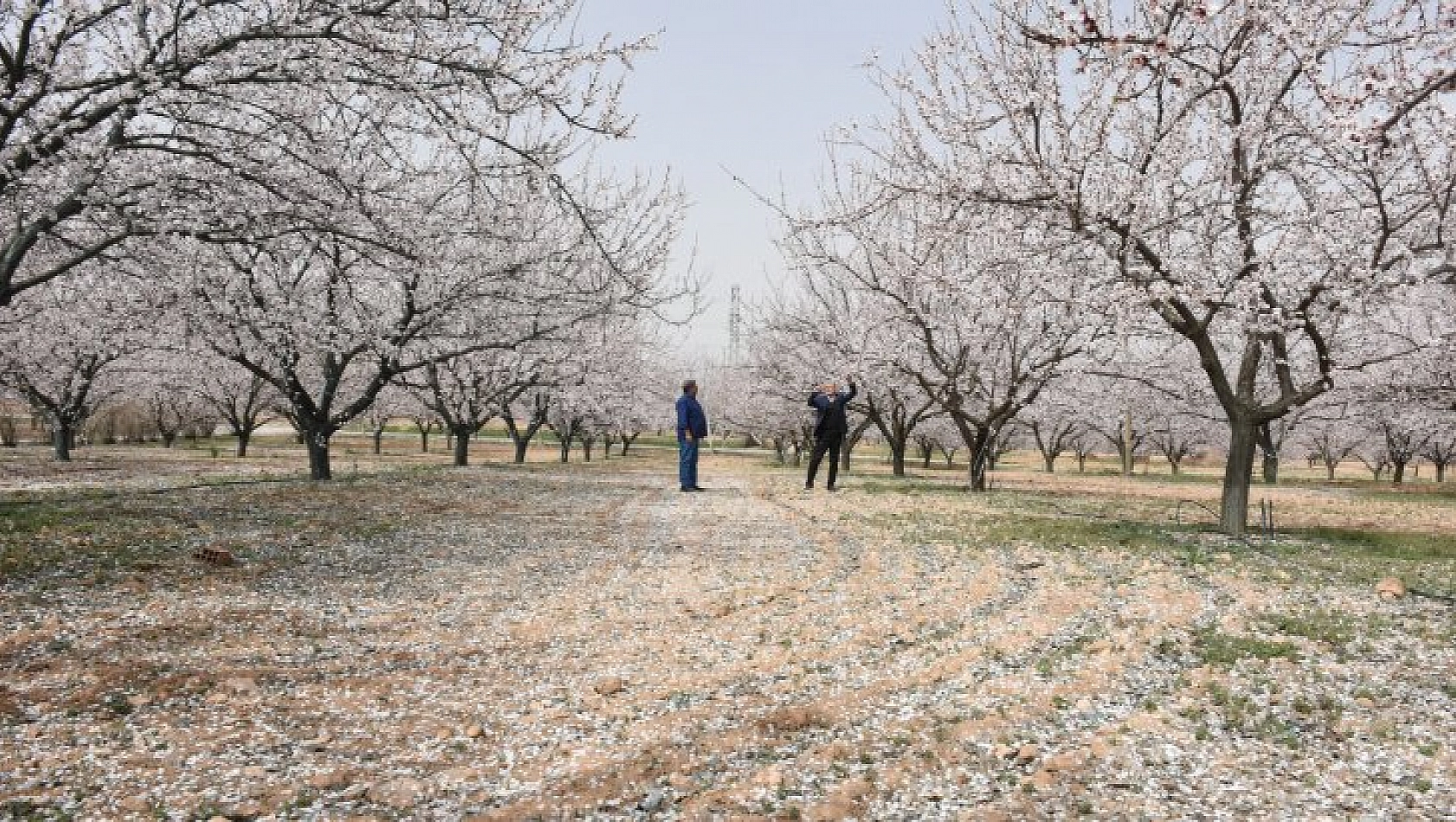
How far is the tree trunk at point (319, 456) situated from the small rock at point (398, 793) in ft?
56.2

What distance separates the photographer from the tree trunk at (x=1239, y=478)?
1373 cm

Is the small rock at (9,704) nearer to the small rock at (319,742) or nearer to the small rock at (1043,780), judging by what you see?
the small rock at (319,742)

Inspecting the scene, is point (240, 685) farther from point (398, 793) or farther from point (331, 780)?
point (398, 793)

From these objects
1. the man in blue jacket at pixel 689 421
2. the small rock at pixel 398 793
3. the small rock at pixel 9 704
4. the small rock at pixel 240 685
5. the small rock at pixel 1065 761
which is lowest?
the small rock at pixel 398 793

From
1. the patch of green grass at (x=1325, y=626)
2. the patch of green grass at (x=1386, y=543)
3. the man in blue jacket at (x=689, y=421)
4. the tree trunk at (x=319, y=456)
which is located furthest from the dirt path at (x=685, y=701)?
the tree trunk at (x=319, y=456)

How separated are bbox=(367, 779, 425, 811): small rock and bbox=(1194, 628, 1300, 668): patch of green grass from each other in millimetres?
5634

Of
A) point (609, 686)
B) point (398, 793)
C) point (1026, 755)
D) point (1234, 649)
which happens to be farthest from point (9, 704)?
point (1234, 649)

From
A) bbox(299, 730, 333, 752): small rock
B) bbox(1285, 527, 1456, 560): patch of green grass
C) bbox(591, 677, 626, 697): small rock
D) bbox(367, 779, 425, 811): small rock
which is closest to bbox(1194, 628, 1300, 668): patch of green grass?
bbox(591, 677, 626, 697): small rock

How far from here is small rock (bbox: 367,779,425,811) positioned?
14.1 feet

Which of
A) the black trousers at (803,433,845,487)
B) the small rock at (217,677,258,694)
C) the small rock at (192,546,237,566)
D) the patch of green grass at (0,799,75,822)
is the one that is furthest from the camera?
the black trousers at (803,433,845,487)

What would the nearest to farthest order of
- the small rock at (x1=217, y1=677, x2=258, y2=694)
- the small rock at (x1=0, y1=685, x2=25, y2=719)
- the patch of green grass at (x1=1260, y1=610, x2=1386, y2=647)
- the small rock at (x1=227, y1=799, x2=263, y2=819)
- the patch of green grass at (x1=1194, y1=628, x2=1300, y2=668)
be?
the small rock at (x1=227, y1=799, x2=263, y2=819)
the small rock at (x1=0, y1=685, x2=25, y2=719)
the small rock at (x1=217, y1=677, x2=258, y2=694)
the patch of green grass at (x1=1194, y1=628, x2=1300, y2=668)
the patch of green grass at (x1=1260, y1=610, x2=1386, y2=647)

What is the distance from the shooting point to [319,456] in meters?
20.1

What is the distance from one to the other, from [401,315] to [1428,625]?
18452 mm

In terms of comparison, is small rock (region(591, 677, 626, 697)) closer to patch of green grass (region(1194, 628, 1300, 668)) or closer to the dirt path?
the dirt path
